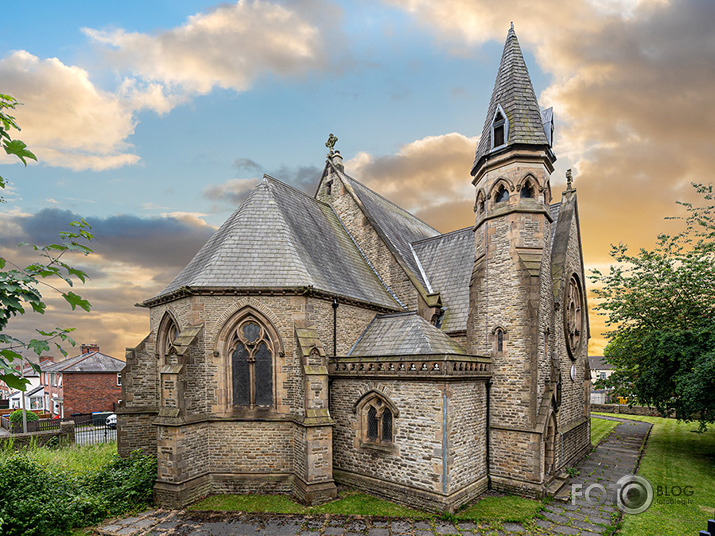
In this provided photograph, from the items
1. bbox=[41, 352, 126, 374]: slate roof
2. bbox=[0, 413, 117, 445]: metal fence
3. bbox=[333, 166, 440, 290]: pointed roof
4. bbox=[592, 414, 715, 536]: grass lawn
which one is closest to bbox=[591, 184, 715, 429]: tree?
bbox=[592, 414, 715, 536]: grass lawn

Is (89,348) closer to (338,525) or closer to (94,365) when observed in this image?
(94,365)

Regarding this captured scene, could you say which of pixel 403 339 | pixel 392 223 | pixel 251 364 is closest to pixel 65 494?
pixel 251 364

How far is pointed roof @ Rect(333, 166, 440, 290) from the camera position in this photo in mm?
20766

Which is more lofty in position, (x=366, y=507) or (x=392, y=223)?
(x=392, y=223)

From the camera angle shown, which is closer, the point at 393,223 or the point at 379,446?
the point at 379,446

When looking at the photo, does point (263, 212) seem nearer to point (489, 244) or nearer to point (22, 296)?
point (489, 244)

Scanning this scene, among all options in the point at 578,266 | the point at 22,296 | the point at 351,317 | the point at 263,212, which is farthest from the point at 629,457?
the point at 22,296

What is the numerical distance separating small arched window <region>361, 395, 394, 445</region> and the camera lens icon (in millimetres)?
8121

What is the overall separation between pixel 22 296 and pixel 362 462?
12.2 m

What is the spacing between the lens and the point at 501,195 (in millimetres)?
16625

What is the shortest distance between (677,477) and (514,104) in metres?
17.2

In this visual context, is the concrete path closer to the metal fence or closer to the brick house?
the metal fence

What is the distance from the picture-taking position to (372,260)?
21.2m

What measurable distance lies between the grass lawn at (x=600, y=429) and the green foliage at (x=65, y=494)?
78.4 feet
